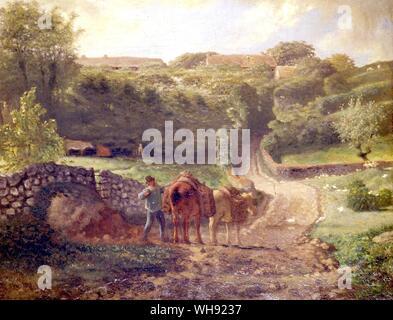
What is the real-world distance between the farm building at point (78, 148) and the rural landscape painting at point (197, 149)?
2 centimetres

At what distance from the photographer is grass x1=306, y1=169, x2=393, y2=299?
8352 mm

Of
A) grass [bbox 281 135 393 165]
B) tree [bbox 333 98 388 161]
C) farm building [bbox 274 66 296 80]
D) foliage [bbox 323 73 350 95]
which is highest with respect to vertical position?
farm building [bbox 274 66 296 80]

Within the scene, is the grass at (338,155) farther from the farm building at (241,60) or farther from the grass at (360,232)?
the farm building at (241,60)

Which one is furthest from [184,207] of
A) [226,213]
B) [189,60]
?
[189,60]

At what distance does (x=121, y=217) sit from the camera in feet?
28.0

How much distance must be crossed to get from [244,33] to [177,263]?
358 cm

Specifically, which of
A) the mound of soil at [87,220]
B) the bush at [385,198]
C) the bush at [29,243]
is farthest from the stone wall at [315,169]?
the bush at [29,243]

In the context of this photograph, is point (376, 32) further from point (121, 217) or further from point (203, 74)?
point (121, 217)

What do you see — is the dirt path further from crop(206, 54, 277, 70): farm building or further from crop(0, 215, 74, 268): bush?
crop(206, 54, 277, 70): farm building

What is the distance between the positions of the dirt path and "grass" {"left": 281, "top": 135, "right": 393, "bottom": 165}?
0.37m

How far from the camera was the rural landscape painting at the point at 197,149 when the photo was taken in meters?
8.28

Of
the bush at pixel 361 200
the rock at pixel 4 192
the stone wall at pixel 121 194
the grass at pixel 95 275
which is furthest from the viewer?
the bush at pixel 361 200

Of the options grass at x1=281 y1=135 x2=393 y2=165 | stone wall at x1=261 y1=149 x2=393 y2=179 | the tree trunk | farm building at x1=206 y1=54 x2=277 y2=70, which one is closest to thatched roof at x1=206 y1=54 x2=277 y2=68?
farm building at x1=206 y1=54 x2=277 y2=70
